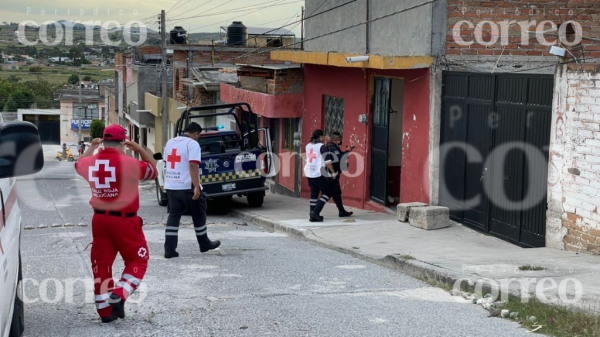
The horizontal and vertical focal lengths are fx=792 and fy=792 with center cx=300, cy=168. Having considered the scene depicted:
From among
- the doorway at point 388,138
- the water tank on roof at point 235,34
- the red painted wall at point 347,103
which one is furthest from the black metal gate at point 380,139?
the water tank on roof at point 235,34

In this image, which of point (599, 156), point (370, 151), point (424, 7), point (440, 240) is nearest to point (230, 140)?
point (370, 151)

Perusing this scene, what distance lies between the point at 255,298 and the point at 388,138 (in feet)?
28.2

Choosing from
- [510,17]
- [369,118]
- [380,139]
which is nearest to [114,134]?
[510,17]

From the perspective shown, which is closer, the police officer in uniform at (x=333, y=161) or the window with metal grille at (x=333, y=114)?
the police officer in uniform at (x=333, y=161)

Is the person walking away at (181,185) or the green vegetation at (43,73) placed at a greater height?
the green vegetation at (43,73)

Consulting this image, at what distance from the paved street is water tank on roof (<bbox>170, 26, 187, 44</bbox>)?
30.8 meters

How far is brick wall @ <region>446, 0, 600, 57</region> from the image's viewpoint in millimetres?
13141

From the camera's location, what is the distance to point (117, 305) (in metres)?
6.67

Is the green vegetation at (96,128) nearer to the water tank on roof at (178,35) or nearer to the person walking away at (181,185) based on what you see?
the water tank on roof at (178,35)

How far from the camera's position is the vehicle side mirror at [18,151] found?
4.37m

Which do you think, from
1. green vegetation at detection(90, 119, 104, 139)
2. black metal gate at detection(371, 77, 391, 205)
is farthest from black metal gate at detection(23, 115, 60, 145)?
black metal gate at detection(371, 77, 391, 205)

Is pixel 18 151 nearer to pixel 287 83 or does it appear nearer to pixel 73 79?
pixel 287 83

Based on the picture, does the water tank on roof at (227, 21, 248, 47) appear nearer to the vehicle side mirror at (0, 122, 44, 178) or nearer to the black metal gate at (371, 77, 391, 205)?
the black metal gate at (371, 77, 391, 205)

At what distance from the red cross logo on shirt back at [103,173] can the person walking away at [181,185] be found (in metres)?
3.24
